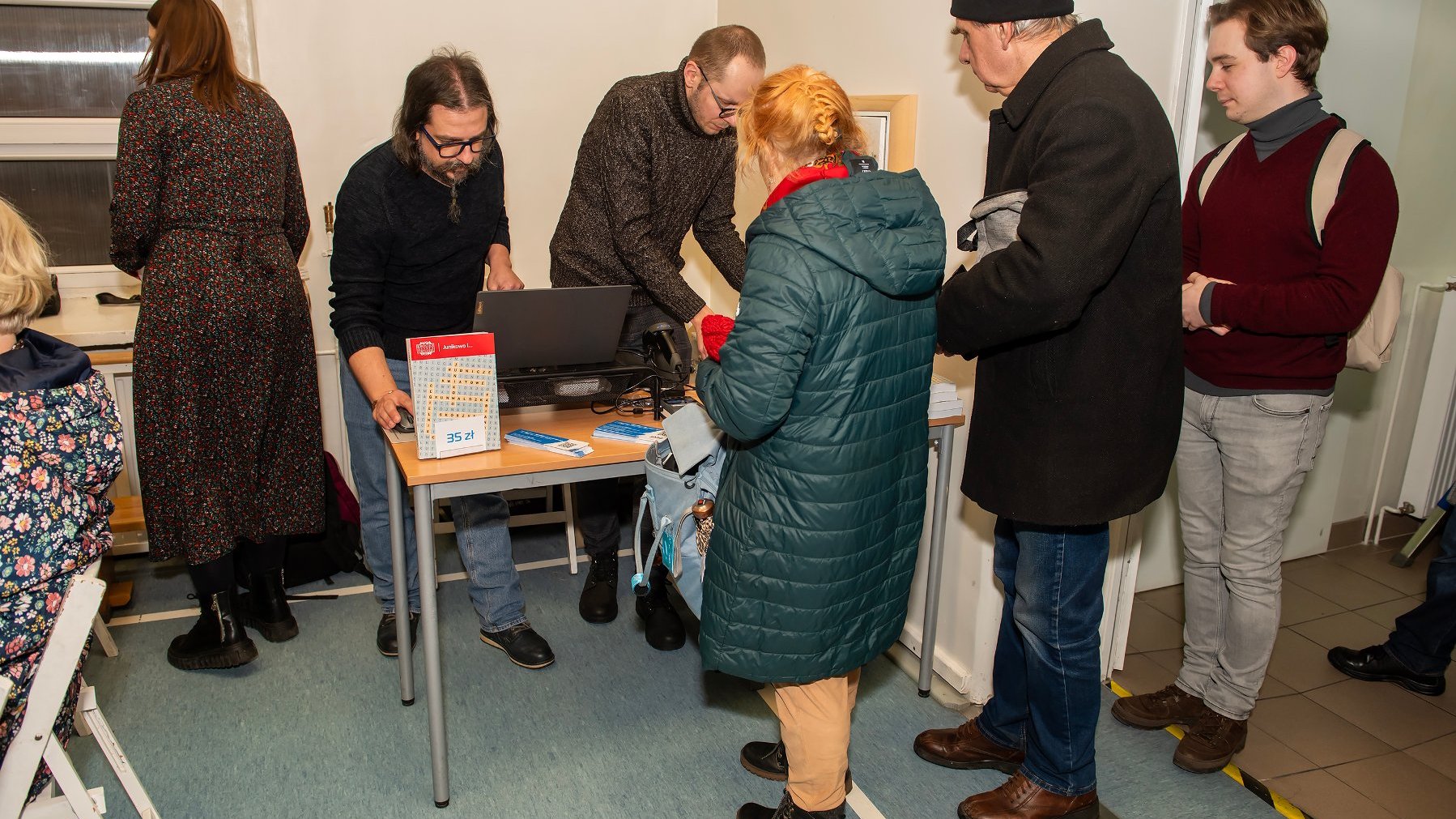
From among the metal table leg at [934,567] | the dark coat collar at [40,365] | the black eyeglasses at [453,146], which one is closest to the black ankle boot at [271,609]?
the dark coat collar at [40,365]

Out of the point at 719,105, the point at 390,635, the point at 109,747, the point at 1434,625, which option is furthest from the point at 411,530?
the point at 1434,625

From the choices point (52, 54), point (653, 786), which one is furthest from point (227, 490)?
point (52, 54)

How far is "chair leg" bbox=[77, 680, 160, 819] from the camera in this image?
1.76 metres

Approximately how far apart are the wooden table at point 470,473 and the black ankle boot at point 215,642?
604 mm

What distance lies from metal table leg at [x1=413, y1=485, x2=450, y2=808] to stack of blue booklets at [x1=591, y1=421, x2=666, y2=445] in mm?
390

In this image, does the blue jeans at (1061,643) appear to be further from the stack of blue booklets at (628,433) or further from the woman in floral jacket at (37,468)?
the woman in floral jacket at (37,468)

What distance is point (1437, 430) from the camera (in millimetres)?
3389

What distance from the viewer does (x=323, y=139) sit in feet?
10.8

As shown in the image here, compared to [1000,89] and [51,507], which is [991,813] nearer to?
[1000,89]

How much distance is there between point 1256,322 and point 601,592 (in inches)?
75.1

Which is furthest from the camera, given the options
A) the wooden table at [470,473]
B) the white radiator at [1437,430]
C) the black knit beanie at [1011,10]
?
the white radiator at [1437,430]

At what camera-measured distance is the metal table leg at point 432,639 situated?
1880 millimetres

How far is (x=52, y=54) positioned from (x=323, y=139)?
2.91 feet

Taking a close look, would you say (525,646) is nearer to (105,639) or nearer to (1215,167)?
(105,639)
